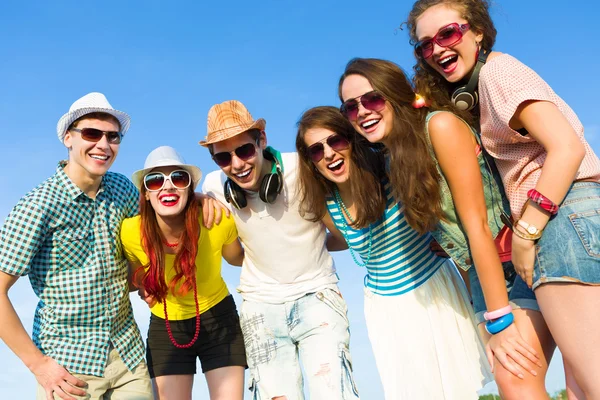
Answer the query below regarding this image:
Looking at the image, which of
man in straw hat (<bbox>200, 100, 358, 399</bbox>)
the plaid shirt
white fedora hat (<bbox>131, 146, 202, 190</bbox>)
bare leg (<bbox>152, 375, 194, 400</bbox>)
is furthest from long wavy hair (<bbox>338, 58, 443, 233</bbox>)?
bare leg (<bbox>152, 375, 194, 400</bbox>)

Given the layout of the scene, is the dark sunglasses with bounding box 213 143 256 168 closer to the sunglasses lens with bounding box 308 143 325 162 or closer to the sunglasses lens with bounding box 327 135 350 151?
the sunglasses lens with bounding box 308 143 325 162

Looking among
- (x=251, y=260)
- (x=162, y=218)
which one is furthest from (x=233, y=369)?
(x=162, y=218)

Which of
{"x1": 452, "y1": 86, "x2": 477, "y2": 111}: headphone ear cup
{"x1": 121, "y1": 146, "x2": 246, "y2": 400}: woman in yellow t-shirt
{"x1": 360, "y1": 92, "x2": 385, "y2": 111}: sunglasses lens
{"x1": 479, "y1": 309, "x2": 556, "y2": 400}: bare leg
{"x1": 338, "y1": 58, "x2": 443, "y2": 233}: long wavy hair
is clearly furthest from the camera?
{"x1": 121, "y1": 146, "x2": 246, "y2": 400}: woman in yellow t-shirt

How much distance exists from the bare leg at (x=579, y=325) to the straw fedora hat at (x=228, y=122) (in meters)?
3.30

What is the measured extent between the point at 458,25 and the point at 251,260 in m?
3.12

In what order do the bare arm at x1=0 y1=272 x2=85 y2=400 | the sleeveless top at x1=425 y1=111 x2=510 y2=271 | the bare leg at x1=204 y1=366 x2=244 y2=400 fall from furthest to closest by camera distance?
the bare leg at x1=204 y1=366 x2=244 y2=400
the bare arm at x1=0 y1=272 x2=85 y2=400
the sleeveless top at x1=425 y1=111 x2=510 y2=271

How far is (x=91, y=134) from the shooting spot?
5.48m

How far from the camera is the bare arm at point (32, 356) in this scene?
16.4 feet

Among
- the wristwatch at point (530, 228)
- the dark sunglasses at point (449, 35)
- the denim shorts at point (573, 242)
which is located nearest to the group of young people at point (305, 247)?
the dark sunglasses at point (449, 35)

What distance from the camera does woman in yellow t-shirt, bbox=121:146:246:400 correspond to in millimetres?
5578

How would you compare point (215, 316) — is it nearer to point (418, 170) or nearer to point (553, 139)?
point (418, 170)

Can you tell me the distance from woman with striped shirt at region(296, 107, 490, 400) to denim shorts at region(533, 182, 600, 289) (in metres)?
1.92

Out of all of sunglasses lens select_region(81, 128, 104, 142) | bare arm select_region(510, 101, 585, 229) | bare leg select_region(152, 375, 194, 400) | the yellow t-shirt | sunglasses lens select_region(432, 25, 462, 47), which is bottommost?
bare leg select_region(152, 375, 194, 400)

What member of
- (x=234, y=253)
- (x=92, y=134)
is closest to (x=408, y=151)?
(x=234, y=253)
